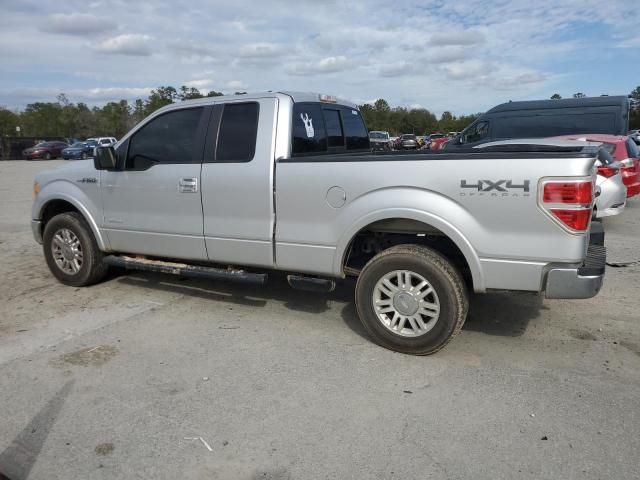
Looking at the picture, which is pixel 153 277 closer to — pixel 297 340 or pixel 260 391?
pixel 297 340

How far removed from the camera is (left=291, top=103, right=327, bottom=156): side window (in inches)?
185

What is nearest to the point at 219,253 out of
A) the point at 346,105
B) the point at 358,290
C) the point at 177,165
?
the point at 177,165

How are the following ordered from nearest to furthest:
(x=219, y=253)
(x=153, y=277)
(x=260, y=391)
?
(x=260, y=391) → (x=219, y=253) → (x=153, y=277)

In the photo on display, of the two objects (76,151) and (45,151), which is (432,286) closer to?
(76,151)

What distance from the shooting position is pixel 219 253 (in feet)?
16.0

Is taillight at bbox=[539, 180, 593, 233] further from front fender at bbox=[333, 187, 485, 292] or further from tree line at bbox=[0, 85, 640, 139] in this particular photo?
tree line at bbox=[0, 85, 640, 139]

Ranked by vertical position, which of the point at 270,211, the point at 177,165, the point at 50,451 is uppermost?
the point at 177,165

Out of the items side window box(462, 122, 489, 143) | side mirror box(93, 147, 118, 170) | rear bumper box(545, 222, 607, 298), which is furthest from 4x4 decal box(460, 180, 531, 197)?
side window box(462, 122, 489, 143)

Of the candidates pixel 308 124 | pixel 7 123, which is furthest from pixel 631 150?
pixel 7 123

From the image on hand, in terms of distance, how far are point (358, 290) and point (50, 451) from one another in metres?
2.36

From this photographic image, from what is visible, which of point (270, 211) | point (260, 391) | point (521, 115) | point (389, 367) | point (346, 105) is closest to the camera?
point (260, 391)

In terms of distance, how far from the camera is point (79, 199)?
5652 mm

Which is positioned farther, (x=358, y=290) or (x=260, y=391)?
(x=358, y=290)

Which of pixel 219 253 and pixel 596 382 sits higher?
pixel 219 253
